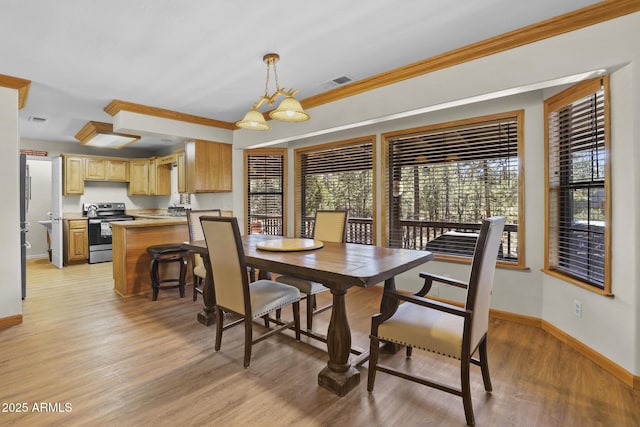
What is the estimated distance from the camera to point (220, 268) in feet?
7.86

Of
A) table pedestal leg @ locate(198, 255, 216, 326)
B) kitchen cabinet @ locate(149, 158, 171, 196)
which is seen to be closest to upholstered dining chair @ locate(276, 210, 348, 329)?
table pedestal leg @ locate(198, 255, 216, 326)

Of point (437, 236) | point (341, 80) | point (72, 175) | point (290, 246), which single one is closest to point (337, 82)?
point (341, 80)

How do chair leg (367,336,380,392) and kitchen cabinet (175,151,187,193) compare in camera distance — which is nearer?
chair leg (367,336,380,392)

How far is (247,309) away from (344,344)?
0.72 metres

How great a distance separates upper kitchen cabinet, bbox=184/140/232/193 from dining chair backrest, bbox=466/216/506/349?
4255mm

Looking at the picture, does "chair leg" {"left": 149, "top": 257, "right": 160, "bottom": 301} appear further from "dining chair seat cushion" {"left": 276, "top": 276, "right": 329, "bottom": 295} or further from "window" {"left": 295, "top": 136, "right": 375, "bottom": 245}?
"window" {"left": 295, "top": 136, "right": 375, "bottom": 245}

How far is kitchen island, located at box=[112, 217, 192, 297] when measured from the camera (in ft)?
13.0

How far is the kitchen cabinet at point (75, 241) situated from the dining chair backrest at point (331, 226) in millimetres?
4996

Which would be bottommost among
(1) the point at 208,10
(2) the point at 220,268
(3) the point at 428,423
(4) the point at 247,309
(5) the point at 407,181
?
(3) the point at 428,423

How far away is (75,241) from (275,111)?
5.50 meters

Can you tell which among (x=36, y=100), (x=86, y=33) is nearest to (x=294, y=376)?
(x=86, y=33)

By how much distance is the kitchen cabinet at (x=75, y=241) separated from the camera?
5855 mm

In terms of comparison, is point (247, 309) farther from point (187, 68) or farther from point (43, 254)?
point (43, 254)

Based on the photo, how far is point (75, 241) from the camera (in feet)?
19.4
